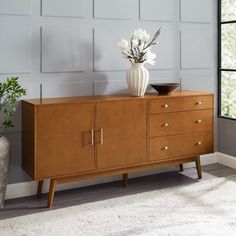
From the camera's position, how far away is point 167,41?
3793 mm

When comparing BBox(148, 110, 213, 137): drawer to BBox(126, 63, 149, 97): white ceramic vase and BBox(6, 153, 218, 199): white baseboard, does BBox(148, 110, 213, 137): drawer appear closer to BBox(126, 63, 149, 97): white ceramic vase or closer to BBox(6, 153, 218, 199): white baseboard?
BBox(126, 63, 149, 97): white ceramic vase

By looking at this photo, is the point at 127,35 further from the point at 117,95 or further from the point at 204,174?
the point at 204,174

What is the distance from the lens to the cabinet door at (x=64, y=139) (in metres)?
2.87

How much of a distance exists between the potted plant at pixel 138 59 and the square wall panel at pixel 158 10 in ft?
1.37

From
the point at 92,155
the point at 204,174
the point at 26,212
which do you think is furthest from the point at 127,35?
the point at 26,212

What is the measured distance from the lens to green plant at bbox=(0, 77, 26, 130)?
9.36 feet

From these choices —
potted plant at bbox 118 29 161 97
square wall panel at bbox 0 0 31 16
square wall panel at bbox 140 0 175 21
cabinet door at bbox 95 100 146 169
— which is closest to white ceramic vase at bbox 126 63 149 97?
potted plant at bbox 118 29 161 97

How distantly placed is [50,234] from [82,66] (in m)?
1.50

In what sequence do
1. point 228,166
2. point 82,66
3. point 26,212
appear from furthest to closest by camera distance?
1. point 228,166
2. point 82,66
3. point 26,212

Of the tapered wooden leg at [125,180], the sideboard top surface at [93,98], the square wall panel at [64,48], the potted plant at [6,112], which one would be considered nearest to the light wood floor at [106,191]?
the tapered wooden leg at [125,180]

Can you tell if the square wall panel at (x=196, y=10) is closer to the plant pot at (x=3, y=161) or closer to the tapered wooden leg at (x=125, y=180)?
the tapered wooden leg at (x=125, y=180)

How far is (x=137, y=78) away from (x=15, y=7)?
1149 mm

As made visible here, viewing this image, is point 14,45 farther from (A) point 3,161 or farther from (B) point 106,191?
(B) point 106,191

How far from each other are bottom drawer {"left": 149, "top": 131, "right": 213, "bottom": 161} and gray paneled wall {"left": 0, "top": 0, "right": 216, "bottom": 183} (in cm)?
62
